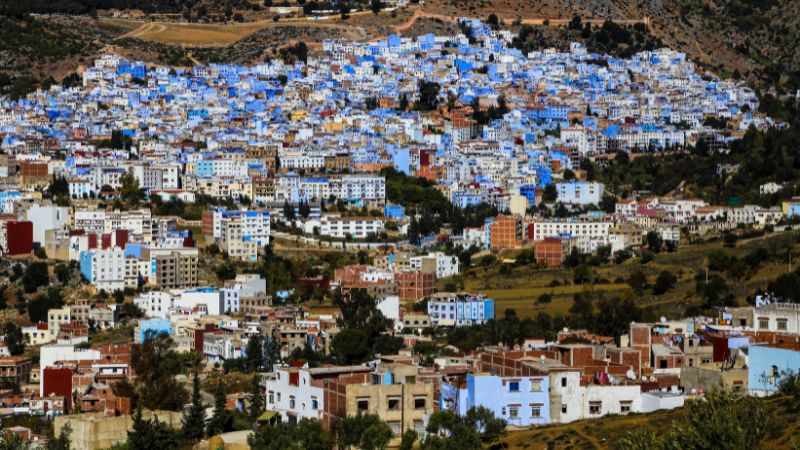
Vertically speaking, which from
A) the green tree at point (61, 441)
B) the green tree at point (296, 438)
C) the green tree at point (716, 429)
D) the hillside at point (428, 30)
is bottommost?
the green tree at point (61, 441)

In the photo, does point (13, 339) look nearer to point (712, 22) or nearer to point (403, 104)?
point (403, 104)

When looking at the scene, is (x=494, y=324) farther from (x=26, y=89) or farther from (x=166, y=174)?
(x=26, y=89)

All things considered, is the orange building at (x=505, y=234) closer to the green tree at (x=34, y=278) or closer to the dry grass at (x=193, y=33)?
the green tree at (x=34, y=278)

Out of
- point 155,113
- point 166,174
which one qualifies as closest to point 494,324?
point 166,174

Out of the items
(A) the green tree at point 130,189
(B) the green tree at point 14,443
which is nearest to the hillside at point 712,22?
(A) the green tree at point 130,189

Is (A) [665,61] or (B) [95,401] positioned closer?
(B) [95,401]

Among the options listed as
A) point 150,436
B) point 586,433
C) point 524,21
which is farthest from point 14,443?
point 524,21
